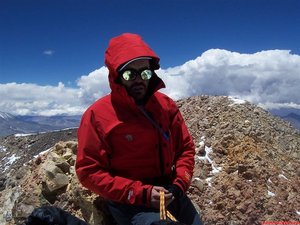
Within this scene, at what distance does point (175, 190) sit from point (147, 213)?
1.79ft

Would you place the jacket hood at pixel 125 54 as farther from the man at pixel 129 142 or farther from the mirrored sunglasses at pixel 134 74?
the mirrored sunglasses at pixel 134 74

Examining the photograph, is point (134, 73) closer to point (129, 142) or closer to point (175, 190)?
point (129, 142)

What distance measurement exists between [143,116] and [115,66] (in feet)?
2.69

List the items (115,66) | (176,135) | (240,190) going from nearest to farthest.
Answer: (115,66) → (176,135) → (240,190)

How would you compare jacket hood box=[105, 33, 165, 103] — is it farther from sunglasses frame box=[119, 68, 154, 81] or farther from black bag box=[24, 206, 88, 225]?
black bag box=[24, 206, 88, 225]

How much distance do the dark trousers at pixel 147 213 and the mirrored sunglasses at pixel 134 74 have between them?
5.96 ft

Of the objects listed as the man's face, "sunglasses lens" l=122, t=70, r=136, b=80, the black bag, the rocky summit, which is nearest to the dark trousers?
the black bag

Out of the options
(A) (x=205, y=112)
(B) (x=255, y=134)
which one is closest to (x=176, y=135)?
(B) (x=255, y=134)

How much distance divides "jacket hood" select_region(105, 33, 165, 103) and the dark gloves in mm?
1377

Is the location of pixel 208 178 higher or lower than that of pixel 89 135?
lower

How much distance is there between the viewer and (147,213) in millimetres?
5371

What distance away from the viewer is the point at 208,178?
10727mm

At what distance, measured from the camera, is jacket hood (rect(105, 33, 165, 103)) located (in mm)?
5332

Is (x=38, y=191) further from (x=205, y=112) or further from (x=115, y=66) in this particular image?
(x=205, y=112)
